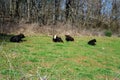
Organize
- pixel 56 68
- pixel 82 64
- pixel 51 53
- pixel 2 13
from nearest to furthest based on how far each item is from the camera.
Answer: pixel 56 68 < pixel 82 64 < pixel 51 53 < pixel 2 13

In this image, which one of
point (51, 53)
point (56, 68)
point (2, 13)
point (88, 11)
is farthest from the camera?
point (88, 11)

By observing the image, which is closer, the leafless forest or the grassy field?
the grassy field

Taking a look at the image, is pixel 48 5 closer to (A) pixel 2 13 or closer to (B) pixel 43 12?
(B) pixel 43 12

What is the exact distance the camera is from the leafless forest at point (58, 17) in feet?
91.6

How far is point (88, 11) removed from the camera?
Answer: 39.5 metres

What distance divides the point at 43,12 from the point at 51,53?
19.1 meters

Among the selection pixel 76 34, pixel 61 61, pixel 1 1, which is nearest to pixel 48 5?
pixel 1 1

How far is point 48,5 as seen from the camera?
35406 millimetres

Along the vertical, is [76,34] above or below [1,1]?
below

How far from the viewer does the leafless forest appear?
2792 cm

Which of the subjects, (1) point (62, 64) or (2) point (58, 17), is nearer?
(1) point (62, 64)

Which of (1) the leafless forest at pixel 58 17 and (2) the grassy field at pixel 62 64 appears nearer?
(2) the grassy field at pixel 62 64

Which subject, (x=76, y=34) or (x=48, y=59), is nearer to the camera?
(x=48, y=59)

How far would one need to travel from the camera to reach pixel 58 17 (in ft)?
118
